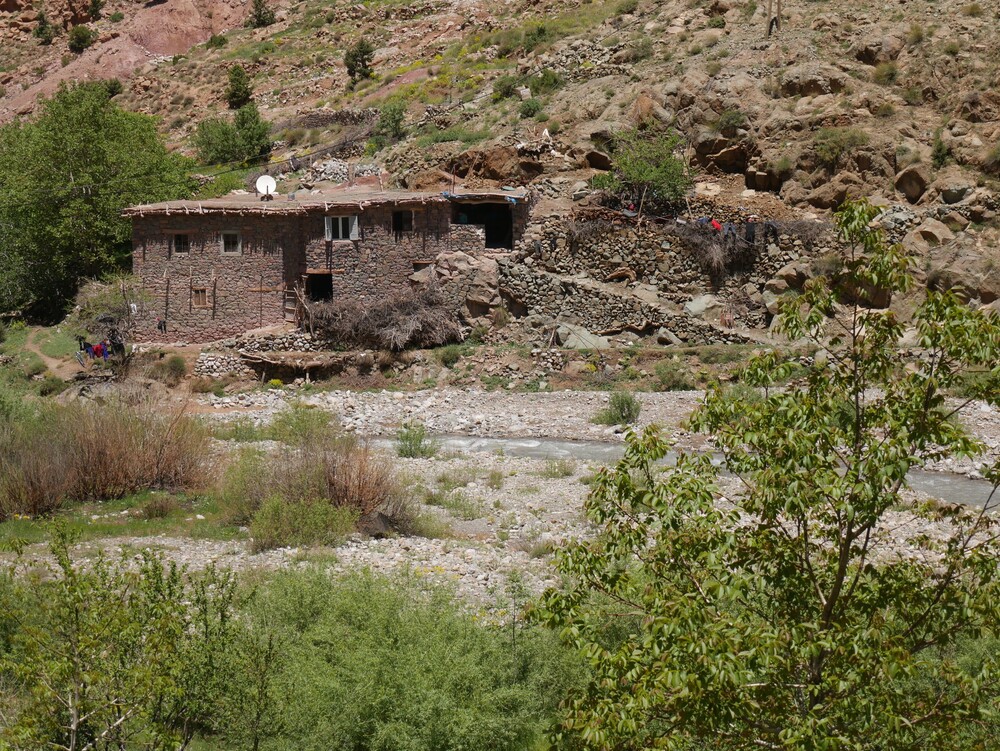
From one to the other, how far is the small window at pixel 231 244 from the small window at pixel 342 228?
295 cm

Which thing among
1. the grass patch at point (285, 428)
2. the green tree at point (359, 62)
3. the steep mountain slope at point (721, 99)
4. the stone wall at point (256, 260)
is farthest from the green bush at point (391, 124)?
the grass patch at point (285, 428)

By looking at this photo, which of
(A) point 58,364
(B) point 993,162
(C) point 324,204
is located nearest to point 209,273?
(C) point 324,204

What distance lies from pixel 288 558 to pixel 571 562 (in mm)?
7689

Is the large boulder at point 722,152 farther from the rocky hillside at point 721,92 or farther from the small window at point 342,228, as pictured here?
the small window at point 342,228

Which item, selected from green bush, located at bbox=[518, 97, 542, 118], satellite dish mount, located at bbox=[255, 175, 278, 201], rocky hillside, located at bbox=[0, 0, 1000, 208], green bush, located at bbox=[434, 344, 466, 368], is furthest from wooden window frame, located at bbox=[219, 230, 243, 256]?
green bush, located at bbox=[518, 97, 542, 118]

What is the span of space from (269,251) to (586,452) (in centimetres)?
1500

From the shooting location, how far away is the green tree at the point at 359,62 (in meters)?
54.3

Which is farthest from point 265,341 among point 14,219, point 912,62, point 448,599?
point 912,62

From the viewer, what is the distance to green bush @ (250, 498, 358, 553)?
44.8 feet

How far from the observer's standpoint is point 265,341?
29.9 meters

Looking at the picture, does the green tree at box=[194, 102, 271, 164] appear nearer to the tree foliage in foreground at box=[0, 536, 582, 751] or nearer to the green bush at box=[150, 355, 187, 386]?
the green bush at box=[150, 355, 187, 386]

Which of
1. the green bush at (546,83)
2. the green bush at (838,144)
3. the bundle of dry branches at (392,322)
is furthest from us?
the green bush at (546,83)

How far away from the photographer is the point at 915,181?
30.2m

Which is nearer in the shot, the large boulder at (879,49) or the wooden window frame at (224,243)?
the wooden window frame at (224,243)
